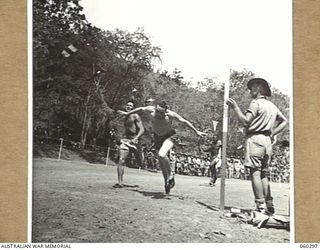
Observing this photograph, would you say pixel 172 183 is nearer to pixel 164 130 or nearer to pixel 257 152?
pixel 164 130

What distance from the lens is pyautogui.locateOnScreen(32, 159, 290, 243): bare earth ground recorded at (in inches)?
176

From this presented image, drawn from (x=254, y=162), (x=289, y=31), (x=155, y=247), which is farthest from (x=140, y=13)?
(x=155, y=247)

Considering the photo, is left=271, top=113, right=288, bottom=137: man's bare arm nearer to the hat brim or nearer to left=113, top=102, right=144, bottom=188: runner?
the hat brim

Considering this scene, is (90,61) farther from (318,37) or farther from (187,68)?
(318,37)

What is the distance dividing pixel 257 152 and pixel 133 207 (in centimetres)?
127

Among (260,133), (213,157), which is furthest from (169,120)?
(260,133)

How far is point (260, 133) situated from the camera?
4793 mm

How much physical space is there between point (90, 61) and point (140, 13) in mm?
633

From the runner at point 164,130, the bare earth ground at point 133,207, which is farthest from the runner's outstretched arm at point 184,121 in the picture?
the bare earth ground at point 133,207

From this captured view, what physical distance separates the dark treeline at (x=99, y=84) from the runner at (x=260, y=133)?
73mm

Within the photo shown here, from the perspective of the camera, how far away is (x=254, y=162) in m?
4.79

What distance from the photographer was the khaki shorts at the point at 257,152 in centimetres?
477

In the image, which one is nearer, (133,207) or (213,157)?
(133,207)

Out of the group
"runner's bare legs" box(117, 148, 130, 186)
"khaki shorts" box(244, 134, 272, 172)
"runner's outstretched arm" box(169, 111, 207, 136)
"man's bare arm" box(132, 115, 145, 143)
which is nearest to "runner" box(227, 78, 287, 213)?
"khaki shorts" box(244, 134, 272, 172)
